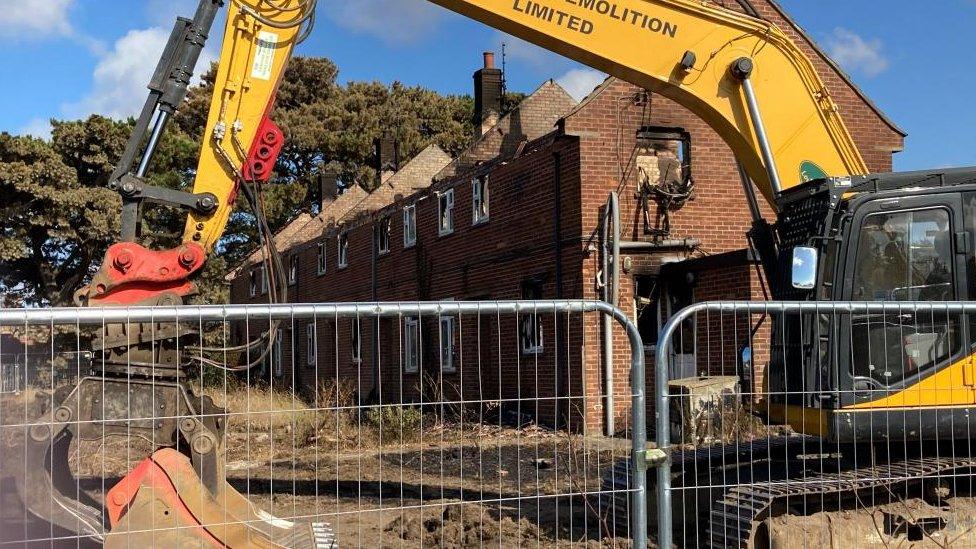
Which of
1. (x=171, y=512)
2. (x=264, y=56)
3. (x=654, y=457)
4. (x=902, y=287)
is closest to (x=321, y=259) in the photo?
(x=264, y=56)

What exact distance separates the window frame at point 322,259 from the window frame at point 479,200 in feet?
38.8

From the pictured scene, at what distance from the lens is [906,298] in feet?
21.6

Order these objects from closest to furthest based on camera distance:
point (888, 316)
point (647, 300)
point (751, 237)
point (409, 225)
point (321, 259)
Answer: point (888, 316)
point (751, 237)
point (647, 300)
point (409, 225)
point (321, 259)

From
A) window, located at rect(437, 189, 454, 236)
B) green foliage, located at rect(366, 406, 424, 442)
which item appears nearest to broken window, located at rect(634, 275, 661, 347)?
green foliage, located at rect(366, 406, 424, 442)

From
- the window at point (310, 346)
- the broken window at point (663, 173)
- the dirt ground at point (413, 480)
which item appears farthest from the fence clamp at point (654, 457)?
the window at point (310, 346)

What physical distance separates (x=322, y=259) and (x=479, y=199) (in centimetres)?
1288

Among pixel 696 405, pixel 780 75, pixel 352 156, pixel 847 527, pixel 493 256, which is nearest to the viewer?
pixel 847 527

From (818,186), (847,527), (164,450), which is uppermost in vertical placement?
(818,186)

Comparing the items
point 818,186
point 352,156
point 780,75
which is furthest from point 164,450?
point 352,156

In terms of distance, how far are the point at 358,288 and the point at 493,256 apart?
9.00 m

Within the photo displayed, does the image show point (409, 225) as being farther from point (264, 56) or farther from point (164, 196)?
point (164, 196)

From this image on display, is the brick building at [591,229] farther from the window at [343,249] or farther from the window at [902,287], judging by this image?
the window at [343,249]

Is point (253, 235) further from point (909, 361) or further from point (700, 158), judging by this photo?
point (909, 361)

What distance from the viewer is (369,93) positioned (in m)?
57.6
